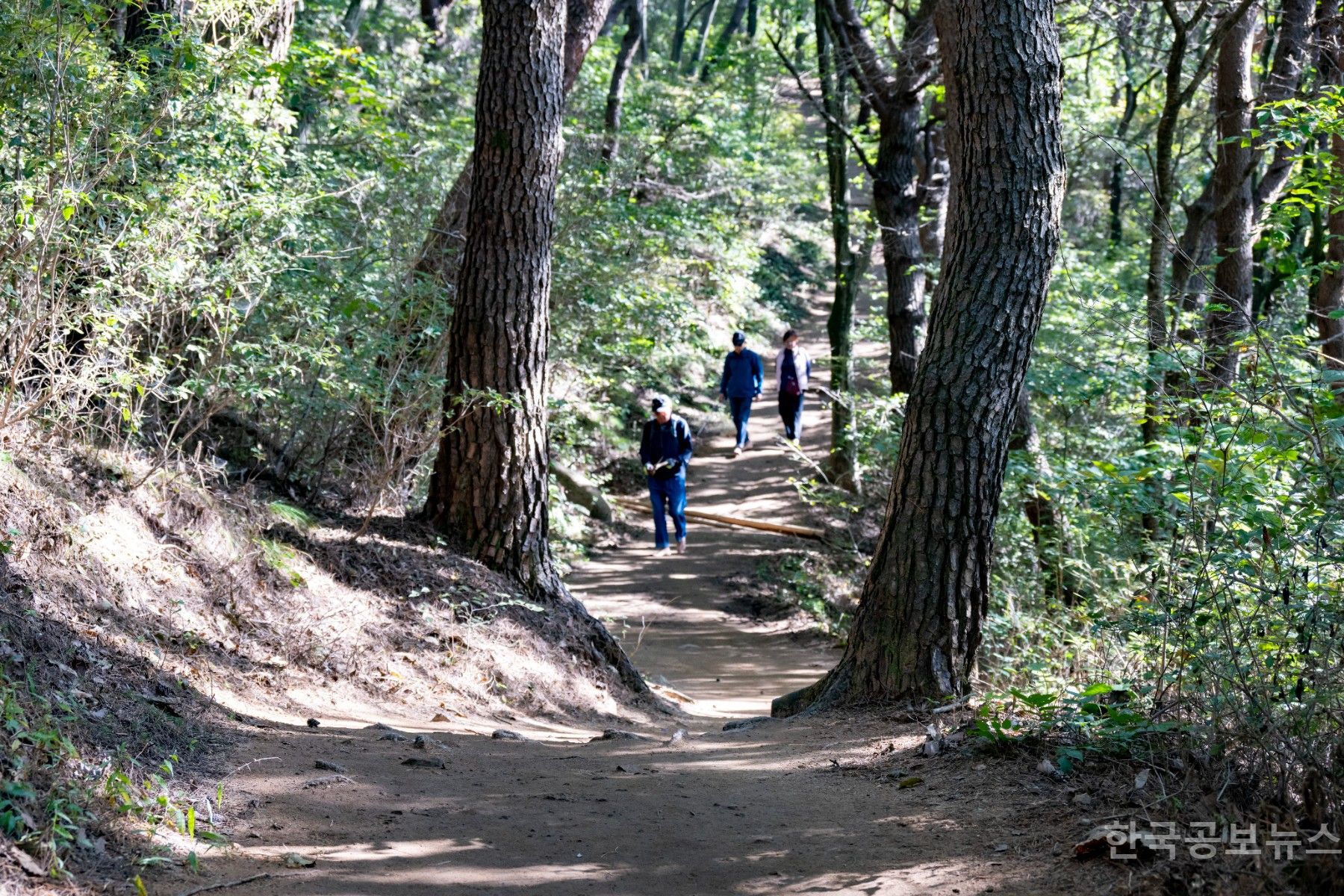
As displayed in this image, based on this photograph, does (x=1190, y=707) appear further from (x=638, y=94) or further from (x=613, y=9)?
(x=613, y=9)

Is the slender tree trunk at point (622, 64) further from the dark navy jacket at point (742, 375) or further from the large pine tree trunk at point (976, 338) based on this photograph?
the large pine tree trunk at point (976, 338)

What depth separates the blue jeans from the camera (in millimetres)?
14891

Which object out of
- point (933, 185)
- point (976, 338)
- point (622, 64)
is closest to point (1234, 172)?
point (933, 185)

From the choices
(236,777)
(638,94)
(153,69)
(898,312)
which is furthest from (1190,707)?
(638,94)

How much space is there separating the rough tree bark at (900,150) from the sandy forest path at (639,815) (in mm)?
9305

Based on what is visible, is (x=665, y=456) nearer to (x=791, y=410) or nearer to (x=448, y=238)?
(x=791, y=410)

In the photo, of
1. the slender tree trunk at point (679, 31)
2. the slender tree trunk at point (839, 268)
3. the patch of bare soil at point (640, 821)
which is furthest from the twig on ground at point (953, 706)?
the slender tree trunk at point (679, 31)

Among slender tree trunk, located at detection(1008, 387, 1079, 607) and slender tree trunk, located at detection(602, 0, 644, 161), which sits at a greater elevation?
slender tree trunk, located at detection(602, 0, 644, 161)

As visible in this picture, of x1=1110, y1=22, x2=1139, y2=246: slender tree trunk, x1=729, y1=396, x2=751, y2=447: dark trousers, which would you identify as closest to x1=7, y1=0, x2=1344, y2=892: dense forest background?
x1=1110, y1=22, x2=1139, y2=246: slender tree trunk

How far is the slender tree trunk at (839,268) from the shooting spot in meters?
17.6

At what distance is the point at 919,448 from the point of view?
21.6 feet

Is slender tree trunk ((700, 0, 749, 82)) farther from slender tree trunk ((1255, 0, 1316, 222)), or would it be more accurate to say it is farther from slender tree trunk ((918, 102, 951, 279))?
slender tree trunk ((1255, 0, 1316, 222))

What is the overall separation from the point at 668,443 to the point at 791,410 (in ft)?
15.6

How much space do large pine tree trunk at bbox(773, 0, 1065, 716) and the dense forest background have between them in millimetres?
469
